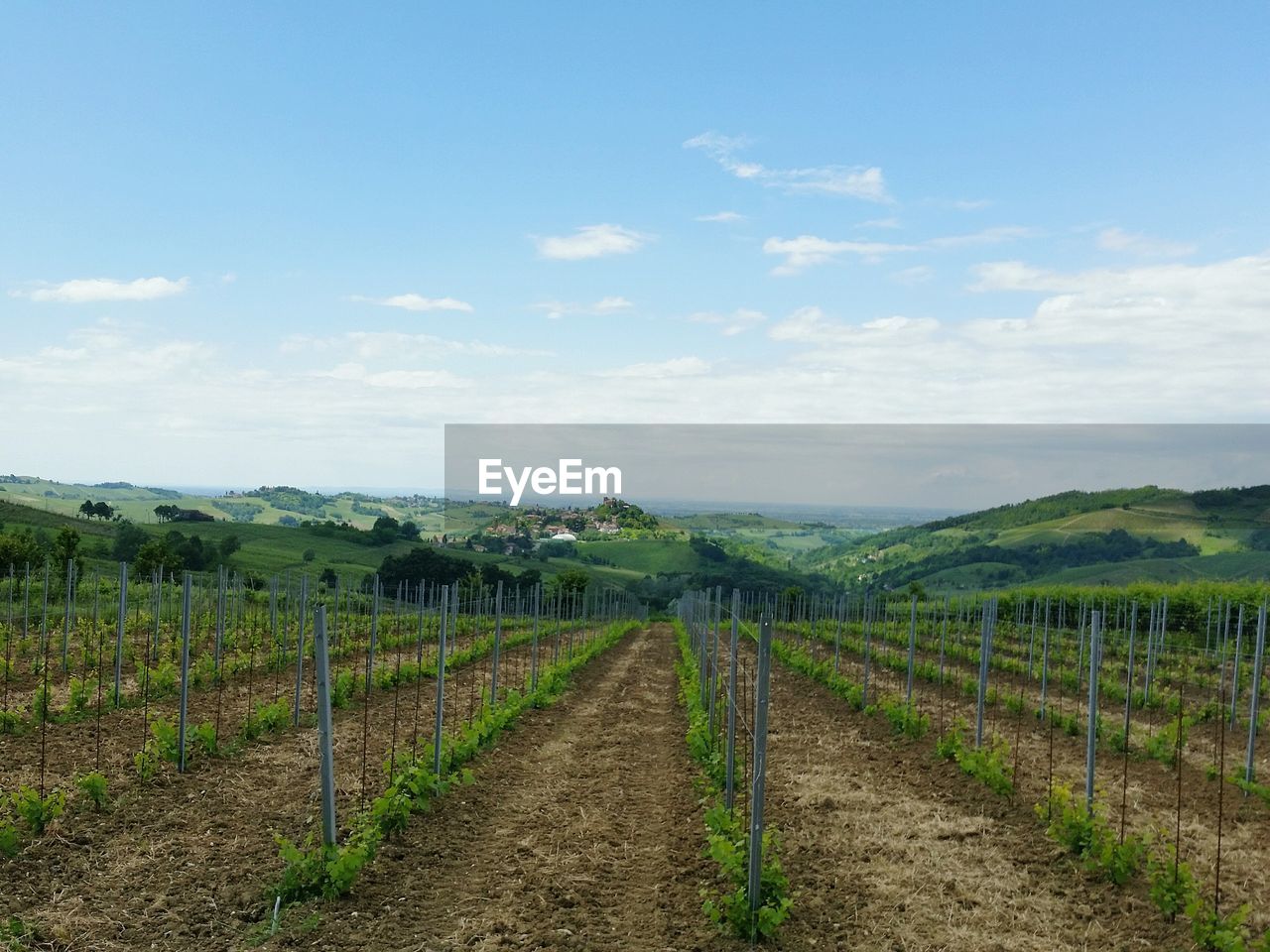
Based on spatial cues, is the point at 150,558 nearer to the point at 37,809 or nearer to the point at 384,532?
the point at 37,809

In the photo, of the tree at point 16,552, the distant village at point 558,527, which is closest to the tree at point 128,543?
the tree at point 16,552

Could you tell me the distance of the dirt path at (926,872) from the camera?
5930mm

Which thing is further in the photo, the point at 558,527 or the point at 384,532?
the point at 558,527

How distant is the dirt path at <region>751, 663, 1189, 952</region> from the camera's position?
5930mm

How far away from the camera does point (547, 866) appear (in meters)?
7.18

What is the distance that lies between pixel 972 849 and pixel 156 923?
5.61m

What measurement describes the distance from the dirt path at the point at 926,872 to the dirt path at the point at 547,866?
819mm

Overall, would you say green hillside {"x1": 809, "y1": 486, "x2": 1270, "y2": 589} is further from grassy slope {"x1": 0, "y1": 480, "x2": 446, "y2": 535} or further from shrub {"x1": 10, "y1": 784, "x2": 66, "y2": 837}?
shrub {"x1": 10, "y1": 784, "x2": 66, "y2": 837}

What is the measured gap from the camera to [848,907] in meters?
6.35

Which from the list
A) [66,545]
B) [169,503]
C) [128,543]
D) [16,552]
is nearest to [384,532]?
[128,543]

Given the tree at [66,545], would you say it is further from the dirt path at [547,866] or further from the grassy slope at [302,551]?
the dirt path at [547,866]

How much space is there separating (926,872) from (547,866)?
266cm

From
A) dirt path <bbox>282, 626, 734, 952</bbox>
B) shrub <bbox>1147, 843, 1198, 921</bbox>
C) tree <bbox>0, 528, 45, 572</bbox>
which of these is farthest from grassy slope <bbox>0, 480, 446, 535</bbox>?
shrub <bbox>1147, 843, 1198, 921</bbox>

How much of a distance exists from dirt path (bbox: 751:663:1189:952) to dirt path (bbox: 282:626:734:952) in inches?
32.2
